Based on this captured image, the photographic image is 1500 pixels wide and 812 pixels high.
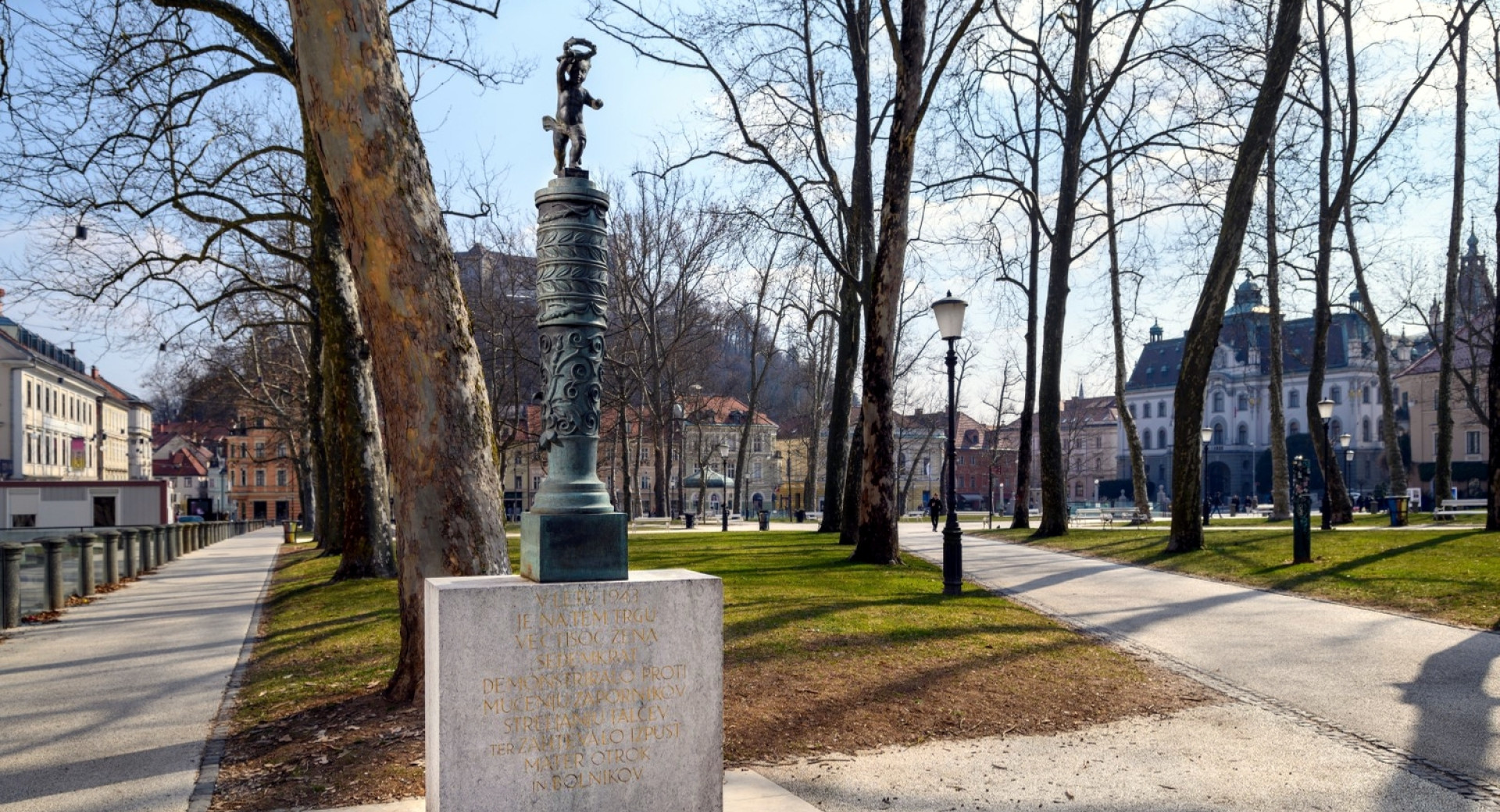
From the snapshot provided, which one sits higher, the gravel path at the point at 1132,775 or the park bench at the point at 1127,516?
the gravel path at the point at 1132,775

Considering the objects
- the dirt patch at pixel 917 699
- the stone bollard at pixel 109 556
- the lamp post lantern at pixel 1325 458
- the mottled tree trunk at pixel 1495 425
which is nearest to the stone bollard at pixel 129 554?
the stone bollard at pixel 109 556

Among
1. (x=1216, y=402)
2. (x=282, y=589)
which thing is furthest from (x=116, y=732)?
(x=1216, y=402)

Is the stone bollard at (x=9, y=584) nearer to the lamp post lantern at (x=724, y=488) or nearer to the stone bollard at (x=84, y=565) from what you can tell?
the stone bollard at (x=84, y=565)

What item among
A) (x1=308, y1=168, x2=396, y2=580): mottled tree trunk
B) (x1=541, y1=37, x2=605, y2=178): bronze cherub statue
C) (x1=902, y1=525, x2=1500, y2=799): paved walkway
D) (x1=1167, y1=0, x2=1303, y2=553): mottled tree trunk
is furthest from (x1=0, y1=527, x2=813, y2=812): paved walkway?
(x1=1167, y1=0, x2=1303, y2=553): mottled tree trunk

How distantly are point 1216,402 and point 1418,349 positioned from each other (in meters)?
25.4

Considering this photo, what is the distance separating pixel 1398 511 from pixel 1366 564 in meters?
12.8

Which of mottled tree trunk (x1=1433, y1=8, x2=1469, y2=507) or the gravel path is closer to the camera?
the gravel path

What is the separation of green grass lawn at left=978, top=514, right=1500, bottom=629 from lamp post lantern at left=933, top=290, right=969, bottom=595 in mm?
4662

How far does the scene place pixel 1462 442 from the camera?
6875cm

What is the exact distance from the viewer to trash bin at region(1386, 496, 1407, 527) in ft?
90.2

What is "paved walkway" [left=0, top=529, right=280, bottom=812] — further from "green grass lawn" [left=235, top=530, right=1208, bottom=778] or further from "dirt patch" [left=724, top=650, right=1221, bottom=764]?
"dirt patch" [left=724, top=650, right=1221, bottom=764]

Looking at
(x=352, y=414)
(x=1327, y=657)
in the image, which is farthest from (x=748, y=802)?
(x=352, y=414)

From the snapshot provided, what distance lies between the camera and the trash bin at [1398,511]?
2750 centimetres

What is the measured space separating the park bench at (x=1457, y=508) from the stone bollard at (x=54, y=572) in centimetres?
2829
